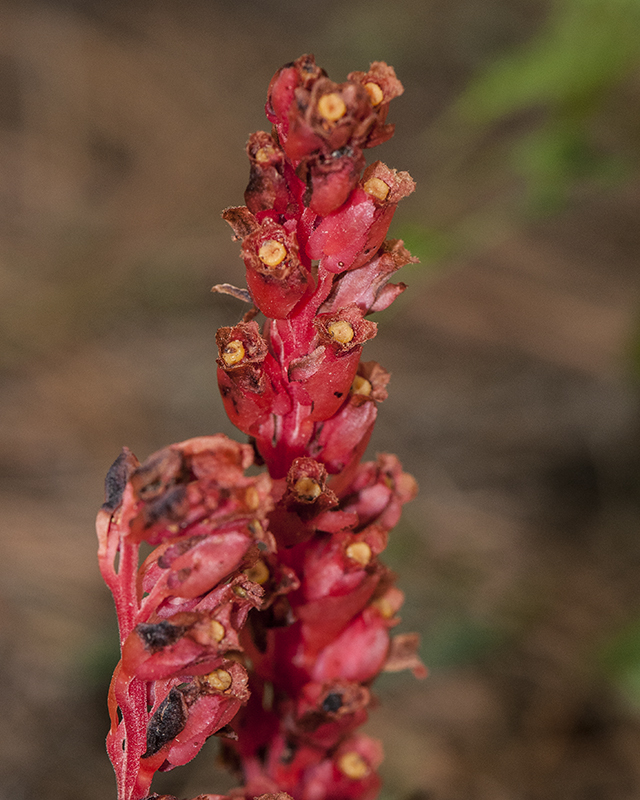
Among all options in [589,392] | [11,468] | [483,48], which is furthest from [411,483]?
[483,48]

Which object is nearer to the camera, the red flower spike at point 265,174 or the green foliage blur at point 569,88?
the red flower spike at point 265,174

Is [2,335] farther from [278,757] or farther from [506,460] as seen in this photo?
[278,757]

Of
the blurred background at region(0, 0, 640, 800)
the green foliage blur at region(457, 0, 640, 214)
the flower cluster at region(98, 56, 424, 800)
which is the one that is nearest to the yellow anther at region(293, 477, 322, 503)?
the flower cluster at region(98, 56, 424, 800)

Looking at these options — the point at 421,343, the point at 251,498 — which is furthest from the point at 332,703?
the point at 421,343

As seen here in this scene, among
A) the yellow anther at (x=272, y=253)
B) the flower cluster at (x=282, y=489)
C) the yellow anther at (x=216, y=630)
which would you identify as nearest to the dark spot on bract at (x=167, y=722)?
the flower cluster at (x=282, y=489)

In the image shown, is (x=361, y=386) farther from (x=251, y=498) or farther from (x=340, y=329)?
(x=251, y=498)

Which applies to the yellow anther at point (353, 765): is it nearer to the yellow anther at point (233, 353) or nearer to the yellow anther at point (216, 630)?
the yellow anther at point (216, 630)

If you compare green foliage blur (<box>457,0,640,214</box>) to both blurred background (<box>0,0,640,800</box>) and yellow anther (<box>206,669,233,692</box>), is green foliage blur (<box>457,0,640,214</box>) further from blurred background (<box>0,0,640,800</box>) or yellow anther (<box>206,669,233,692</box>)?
yellow anther (<box>206,669,233,692</box>)
